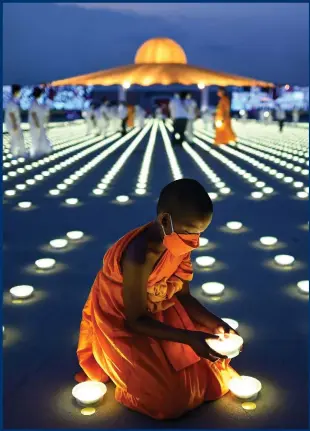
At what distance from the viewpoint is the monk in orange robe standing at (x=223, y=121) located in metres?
11.2

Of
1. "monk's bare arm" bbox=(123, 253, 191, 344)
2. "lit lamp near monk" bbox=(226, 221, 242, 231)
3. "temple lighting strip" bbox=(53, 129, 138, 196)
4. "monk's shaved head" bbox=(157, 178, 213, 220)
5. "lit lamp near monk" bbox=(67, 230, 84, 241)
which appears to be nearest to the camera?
"monk's shaved head" bbox=(157, 178, 213, 220)

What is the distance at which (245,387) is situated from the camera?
203 centimetres

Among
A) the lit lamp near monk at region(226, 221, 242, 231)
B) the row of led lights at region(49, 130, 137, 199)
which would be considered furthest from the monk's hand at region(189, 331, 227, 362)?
the row of led lights at region(49, 130, 137, 199)

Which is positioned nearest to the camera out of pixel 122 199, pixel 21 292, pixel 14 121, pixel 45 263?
pixel 21 292

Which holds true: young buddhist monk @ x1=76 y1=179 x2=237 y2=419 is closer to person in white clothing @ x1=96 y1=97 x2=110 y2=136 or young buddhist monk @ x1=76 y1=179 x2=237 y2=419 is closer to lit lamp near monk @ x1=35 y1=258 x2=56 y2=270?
→ lit lamp near monk @ x1=35 y1=258 x2=56 y2=270

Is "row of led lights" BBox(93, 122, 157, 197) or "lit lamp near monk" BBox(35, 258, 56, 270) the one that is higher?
"row of led lights" BBox(93, 122, 157, 197)

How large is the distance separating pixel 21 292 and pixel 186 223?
5.40 ft

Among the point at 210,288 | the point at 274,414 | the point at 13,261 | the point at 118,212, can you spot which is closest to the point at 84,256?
the point at 13,261

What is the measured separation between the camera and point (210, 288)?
3049mm

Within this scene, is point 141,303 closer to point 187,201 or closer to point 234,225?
point 187,201

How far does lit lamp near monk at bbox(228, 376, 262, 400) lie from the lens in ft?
6.57

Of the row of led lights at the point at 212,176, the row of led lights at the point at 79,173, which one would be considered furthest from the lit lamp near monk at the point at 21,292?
the row of led lights at the point at 79,173

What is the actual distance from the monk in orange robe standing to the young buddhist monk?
8.96 m

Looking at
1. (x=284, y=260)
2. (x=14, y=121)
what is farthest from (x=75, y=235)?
(x=14, y=121)
